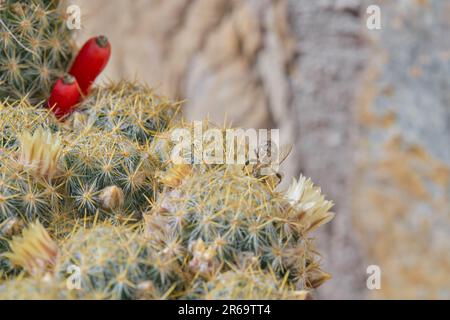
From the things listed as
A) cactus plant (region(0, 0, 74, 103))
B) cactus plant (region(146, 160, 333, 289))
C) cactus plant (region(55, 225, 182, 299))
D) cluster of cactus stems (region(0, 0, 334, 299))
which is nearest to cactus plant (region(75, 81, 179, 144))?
cluster of cactus stems (region(0, 0, 334, 299))

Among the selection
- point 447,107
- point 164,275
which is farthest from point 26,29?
point 447,107

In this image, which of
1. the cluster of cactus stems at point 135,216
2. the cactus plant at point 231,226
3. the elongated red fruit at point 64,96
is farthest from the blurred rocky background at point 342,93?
the cactus plant at point 231,226

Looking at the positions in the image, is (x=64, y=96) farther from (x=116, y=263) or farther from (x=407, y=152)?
(x=407, y=152)

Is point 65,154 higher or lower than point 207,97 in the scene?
lower

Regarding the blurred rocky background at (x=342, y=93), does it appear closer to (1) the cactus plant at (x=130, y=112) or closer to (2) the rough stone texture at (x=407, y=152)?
(2) the rough stone texture at (x=407, y=152)

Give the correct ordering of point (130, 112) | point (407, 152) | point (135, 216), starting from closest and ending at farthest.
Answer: point (135, 216) → point (130, 112) → point (407, 152)

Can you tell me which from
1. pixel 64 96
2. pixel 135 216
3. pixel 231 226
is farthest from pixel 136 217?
pixel 64 96
